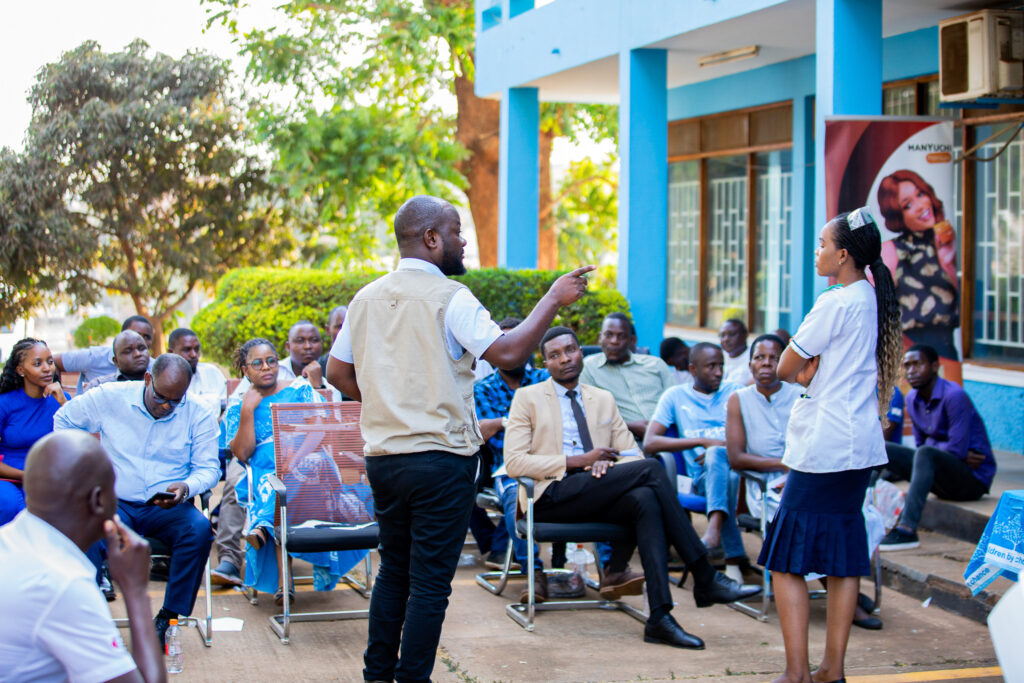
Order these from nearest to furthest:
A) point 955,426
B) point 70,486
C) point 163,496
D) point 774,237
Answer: point 70,486, point 163,496, point 955,426, point 774,237

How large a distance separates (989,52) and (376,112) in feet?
35.1

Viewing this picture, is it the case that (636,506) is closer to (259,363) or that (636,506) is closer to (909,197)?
(259,363)

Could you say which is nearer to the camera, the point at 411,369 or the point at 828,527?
the point at 411,369

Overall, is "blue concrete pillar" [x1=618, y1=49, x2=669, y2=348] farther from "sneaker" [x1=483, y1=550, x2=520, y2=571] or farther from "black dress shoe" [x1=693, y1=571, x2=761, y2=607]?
"black dress shoe" [x1=693, y1=571, x2=761, y2=607]

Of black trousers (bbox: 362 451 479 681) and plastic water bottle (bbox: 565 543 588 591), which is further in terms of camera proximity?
plastic water bottle (bbox: 565 543 588 591)

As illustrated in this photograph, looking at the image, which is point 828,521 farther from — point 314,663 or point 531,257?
point 531,257

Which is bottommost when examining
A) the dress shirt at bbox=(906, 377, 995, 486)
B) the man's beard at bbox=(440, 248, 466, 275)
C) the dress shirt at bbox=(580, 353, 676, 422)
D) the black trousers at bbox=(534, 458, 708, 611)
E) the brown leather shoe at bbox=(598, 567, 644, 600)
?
the brown leather shoe at bbox=(598, 567, 644, 600)

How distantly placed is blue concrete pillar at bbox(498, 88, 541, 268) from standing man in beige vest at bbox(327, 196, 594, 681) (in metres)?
9.15

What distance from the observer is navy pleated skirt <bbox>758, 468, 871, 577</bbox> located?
Result: 4.50m

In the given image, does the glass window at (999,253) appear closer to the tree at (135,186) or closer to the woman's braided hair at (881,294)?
the woman's braided hair at (881,294)

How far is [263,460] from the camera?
632 centimetres

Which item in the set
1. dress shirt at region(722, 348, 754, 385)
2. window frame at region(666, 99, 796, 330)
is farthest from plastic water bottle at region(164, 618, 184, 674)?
window frame at region(666, 99, 796, 330)

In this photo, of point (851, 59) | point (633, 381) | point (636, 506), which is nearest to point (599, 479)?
point (636, 506)

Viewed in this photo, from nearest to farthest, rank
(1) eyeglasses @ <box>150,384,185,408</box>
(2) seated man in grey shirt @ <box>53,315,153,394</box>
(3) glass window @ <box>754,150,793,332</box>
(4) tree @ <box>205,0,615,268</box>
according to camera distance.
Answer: (1) eyeglasses @ <box>150,384,185,408</box> → (2) seated man in grey shirt @ <box>53,315,153,394</box> → (3) glass window @ <box>754,150,793,332</box> → (4) tree @ <box>205,0,615,268</box>
